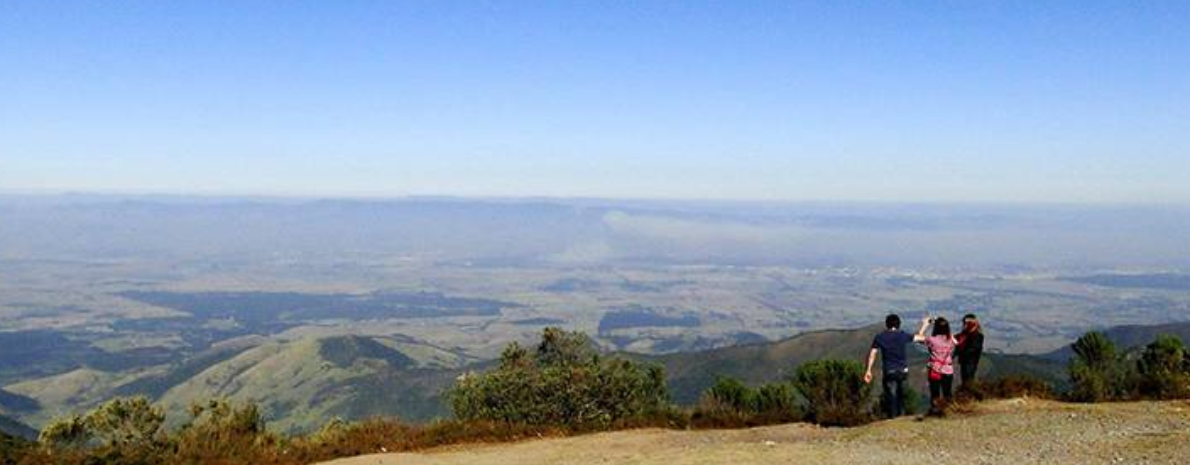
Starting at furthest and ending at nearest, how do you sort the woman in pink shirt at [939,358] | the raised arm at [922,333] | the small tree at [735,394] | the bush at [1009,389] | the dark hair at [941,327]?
the small tree at [735,394], the bush at [1009,389], the woman in pink shirt at [939,358], the dark hair at [941,327], the raised arm at [922,333]

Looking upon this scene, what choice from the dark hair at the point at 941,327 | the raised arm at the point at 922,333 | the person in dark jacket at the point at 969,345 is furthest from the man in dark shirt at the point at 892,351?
the person in dark jacket at the point at 969,345

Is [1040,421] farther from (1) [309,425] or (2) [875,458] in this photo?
(1) [309,425]

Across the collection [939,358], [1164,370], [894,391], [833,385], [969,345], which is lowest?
[833,385]

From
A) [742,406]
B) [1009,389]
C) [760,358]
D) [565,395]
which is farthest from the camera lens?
[760,358]

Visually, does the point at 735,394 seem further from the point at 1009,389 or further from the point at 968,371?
the point at 968,371

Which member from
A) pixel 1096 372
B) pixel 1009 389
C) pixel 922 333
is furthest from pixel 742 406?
pixel 922 333

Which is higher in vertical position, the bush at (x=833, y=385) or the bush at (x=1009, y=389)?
the bush at (x=1009, y=389)

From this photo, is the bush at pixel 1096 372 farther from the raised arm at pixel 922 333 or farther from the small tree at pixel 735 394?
the small tree at pixel 735 394
